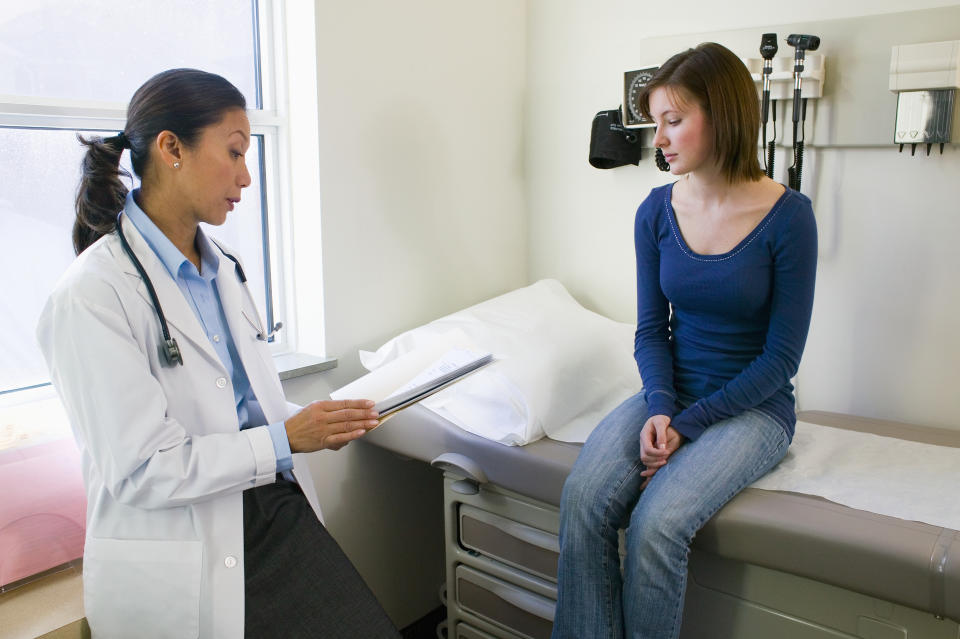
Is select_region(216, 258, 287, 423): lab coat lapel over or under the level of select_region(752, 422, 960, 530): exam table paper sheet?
over

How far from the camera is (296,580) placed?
1.27 metres

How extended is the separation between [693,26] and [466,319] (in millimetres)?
940

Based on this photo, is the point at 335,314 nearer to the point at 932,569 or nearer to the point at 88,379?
the point at 88,379

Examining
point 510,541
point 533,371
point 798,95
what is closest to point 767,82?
point 798,95

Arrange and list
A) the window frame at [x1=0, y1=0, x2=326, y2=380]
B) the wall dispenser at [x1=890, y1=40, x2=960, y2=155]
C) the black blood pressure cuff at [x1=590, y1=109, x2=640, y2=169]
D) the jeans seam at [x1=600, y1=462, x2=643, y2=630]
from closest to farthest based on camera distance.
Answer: the jeans seam at [x1=600, y1=462, x2=643, y2=630], the wall dispenser at [x1=890, y1=40, x2=960, y2=155], the window frame at [x1=0, y1=0, x2=326, y2=380], the black blood pressure cuff at [x1=590, y1=109, x2=640, y2=169]

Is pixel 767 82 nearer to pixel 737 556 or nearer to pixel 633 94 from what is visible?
pixel 633 94

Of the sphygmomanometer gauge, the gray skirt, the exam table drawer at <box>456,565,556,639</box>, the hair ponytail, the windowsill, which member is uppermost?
the sphygmomanometer gauge

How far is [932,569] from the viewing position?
109 cm

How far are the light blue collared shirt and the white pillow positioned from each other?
0.32 m

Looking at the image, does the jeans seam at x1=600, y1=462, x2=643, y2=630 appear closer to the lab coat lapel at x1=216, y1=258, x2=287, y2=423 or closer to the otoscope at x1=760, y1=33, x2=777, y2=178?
the lab coat lapel at x1=216, y1=258, x2=287, y2=423

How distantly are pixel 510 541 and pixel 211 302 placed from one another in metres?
0.79

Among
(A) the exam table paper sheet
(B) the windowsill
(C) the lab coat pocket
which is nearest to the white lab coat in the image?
(C) the lab coat pocket

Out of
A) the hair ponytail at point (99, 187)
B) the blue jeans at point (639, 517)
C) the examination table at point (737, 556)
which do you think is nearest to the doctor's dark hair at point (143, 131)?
the hair ponytail at point (99, 187)

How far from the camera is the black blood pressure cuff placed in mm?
2055
